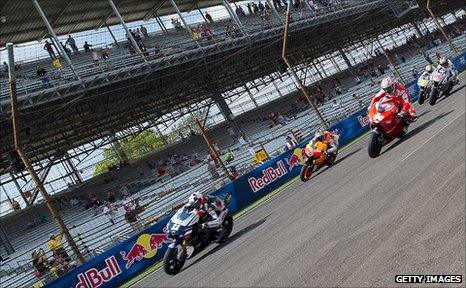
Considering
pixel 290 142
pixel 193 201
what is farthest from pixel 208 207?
pixel 290 142

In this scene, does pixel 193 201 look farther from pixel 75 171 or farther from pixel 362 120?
pixel 75 171

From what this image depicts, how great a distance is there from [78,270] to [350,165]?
7.94m

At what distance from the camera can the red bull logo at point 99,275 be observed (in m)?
13.4

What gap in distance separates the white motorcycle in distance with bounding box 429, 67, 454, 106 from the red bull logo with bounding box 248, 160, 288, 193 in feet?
21.9

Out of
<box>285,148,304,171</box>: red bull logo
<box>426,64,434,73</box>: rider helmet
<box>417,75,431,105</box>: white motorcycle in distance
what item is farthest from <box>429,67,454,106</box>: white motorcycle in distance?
<box>285,148,304,171</box>: red bull logo

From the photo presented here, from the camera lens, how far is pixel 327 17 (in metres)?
38.6

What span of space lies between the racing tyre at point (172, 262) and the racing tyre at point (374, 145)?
5.76 metres

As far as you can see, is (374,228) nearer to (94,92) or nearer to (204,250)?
(204,250)

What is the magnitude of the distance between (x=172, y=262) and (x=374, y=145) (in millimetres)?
6113

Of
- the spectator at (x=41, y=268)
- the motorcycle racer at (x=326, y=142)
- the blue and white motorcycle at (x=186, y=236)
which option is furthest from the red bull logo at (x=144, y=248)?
the motorcycle racer at (x=326, y=142)

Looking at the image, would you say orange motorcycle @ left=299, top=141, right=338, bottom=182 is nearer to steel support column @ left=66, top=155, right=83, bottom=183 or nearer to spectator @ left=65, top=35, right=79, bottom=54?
spectator @ left=65, top=35, right=79, bottom=54

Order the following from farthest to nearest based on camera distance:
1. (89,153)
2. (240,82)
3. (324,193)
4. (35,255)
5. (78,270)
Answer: (240,82) → (89,153) → (35,255) → (78,270) → (324,193)

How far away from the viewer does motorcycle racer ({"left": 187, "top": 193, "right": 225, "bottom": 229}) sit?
1196 centimetres

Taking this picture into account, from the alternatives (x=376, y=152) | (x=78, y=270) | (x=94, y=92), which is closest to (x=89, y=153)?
(x=94, y=92)
